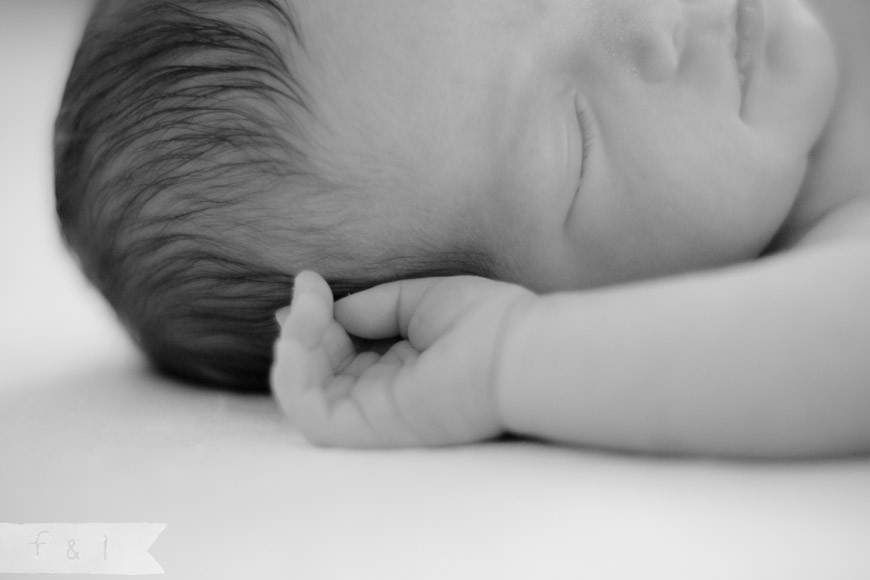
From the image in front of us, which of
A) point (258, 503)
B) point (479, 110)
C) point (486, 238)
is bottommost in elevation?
point (258, 503)

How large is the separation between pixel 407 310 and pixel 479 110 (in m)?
0.21

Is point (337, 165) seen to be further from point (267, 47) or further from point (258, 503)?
point (258, 503)

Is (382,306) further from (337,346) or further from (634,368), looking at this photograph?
(634,368)

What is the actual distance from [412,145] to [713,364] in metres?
0.38

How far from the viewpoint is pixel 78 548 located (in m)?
0.65

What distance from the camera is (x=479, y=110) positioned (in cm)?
90

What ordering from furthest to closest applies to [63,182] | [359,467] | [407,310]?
[63,182]
[407,310]
[359,467]

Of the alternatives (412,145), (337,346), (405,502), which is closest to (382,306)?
(337,346)

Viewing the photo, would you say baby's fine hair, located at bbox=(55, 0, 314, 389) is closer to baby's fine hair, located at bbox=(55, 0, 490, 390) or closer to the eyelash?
baby's fine hair, located at bbox=(55, 0, 490, 390)

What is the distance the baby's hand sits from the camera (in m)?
0.77

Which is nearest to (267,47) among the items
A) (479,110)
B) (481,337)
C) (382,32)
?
(382,32)

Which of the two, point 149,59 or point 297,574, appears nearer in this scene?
point 297,574

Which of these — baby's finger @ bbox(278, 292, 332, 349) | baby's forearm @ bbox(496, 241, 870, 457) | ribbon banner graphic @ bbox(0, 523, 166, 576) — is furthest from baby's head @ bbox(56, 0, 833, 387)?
ribbon banner graphic @ bbox(0, 523, 166, 576)

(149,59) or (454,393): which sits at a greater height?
(149,59)
